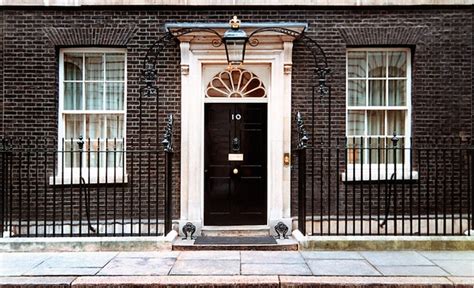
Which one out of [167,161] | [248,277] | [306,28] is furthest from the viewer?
[306,28]

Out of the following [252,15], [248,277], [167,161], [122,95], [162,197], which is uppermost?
[252,15]

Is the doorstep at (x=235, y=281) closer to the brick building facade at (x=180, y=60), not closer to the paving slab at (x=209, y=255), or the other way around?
the paving slab at (x=209, y=255)

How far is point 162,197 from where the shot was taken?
9.70 metres

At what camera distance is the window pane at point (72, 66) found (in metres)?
9.93

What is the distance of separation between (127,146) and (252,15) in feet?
11.4

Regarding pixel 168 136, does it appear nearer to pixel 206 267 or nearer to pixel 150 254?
pixel 150 254

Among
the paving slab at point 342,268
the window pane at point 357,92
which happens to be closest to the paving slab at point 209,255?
the paving slab at point 342,268

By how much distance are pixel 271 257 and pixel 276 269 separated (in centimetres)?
75

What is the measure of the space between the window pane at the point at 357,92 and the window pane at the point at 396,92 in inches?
20.5

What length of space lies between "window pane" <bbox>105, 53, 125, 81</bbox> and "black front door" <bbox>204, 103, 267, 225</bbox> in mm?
1847

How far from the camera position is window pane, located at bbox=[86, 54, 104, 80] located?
9.94 m

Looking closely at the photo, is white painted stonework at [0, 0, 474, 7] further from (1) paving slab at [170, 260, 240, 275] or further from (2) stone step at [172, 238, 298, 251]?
(1) paving slab at [170, 260, 240, 275]

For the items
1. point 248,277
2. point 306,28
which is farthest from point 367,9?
point 248,277

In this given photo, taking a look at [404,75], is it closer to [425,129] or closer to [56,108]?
[425,129]
